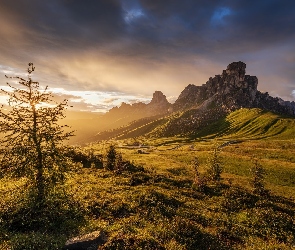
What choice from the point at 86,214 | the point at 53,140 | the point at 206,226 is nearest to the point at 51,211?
the point at 86,214

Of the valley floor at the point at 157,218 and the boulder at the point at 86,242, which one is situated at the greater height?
the boulder at the point at 86,242

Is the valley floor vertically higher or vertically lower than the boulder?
lower

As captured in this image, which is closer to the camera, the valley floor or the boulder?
the boulder

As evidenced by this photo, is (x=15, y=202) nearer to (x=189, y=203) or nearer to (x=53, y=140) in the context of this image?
(x=53, y=140)

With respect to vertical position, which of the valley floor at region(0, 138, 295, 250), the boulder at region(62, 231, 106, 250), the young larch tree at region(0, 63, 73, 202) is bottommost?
the valley floor at region(0, 138, 295, 250)

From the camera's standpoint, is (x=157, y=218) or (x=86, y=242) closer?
(x=86, y=242)

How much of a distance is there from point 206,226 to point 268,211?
436 inches

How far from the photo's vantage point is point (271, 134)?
18400 cm

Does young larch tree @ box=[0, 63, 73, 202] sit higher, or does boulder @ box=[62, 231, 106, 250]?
young larch tree @ box=[0, 63, 73, 202]

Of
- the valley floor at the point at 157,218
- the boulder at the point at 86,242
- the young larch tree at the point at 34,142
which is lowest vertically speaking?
the valley floor at the point at 157,218

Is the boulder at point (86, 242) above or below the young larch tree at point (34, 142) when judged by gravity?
below

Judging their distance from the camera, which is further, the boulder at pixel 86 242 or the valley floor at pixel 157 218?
the valley floor at pixel 157 218

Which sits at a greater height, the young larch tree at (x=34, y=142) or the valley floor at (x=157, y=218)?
the young larch tree at (x=34, y=142)

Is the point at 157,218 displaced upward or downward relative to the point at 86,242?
downward
